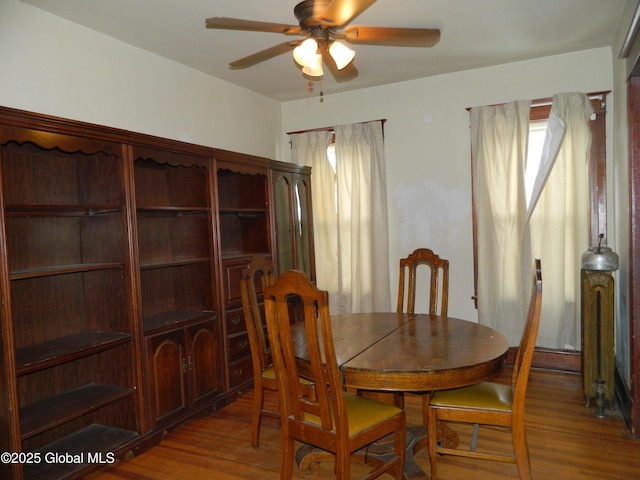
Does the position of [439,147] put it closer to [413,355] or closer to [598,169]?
[598,169]

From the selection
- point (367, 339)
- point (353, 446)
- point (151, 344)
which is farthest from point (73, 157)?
point (353, 446)

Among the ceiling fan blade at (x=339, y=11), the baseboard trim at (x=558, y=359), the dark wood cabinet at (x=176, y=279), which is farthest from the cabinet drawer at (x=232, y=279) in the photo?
the baseboard trim at (x=558, y=359)

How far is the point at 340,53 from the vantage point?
7.72 ft

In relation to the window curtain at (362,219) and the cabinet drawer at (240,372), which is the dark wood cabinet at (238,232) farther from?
the window curtain at (362,219)

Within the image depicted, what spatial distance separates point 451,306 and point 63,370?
3071mm

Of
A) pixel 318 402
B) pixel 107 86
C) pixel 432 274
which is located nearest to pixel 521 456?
pixel 318 402

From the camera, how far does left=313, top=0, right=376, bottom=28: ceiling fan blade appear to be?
6.22ft

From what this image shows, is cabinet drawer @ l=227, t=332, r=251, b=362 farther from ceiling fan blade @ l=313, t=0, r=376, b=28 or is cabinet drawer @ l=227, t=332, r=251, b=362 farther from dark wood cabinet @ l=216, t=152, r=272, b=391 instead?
ceiling fan blade @ l=313, t=0, r=376, b=28

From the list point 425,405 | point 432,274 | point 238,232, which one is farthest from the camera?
point 238,232

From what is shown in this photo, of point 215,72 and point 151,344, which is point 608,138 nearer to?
point 215,72

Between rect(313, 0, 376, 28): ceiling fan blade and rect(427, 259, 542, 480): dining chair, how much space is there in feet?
4.35

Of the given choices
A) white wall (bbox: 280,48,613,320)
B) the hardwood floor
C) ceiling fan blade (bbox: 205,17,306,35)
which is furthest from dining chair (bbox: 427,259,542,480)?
white wall (bbox: 280,48,613,320)

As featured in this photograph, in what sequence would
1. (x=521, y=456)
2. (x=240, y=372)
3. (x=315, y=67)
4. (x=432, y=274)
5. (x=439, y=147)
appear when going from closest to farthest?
(x=521, y=456) → (x=315, y=67) → (x=432, y=274) → (x=240, y=372) → (x=439, y=147)

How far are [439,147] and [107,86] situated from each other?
2.72 meters
